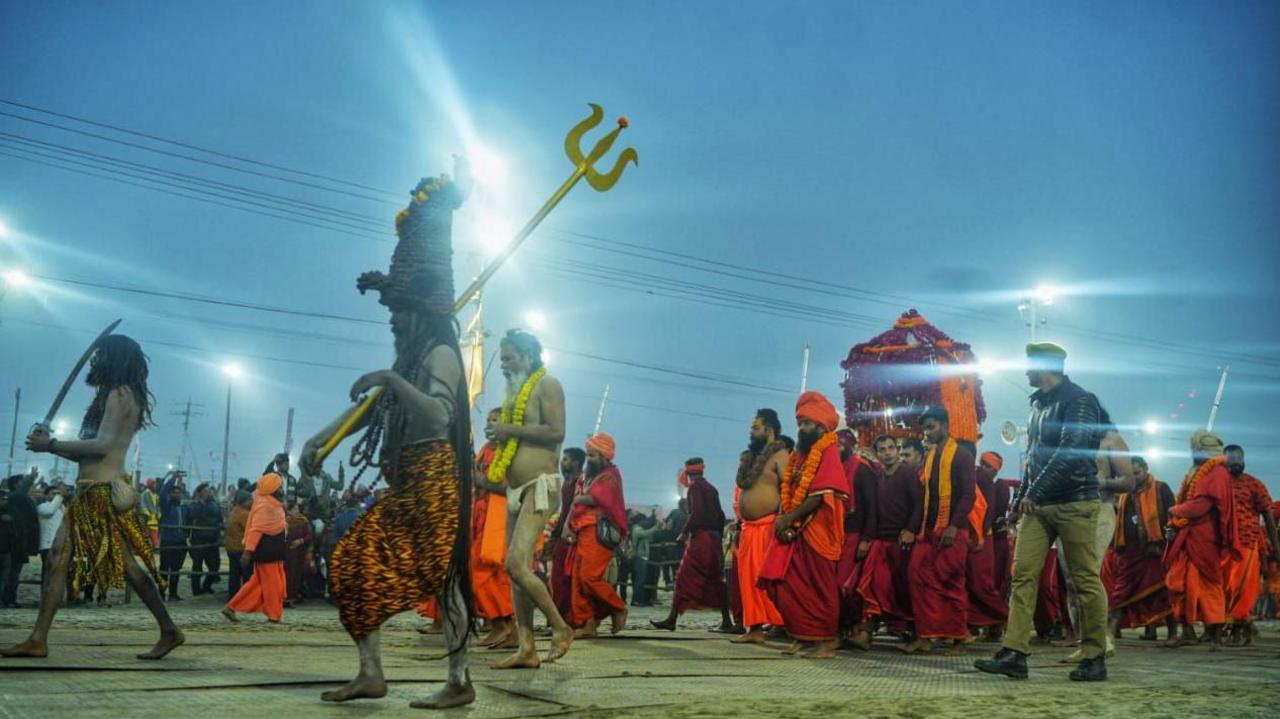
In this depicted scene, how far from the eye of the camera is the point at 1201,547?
34.9 feet

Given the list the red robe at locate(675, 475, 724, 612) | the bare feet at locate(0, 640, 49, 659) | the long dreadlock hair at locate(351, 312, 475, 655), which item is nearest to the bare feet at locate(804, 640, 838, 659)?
the red robe at locate(675, 475, 724, 612)

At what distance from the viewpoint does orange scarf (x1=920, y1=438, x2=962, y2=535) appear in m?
8.92

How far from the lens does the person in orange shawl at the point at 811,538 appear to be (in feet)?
27.5

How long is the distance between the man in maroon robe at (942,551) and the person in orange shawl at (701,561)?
235cm

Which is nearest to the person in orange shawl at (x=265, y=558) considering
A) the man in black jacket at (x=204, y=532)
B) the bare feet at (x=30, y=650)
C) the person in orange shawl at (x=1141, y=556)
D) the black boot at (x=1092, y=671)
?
the man in black jacket at (x=204, y=532)

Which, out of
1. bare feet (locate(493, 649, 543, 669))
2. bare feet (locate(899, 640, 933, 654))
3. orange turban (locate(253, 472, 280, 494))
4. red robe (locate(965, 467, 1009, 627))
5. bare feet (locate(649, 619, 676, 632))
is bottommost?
bare feet (locate(649, 619, 676, 632))

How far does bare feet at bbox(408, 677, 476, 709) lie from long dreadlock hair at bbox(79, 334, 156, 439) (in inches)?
112

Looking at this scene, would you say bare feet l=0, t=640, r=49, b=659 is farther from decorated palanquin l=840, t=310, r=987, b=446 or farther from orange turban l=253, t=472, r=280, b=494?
decorated palanquin l=840, t=310, r=987, b=446

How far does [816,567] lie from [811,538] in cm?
23

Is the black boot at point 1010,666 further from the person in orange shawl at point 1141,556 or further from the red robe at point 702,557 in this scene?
the person in orange shawl at point 1141,556

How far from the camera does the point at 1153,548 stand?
11.4 metres

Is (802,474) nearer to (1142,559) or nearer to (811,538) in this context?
(811,538)

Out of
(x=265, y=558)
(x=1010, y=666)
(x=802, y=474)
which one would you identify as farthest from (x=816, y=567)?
(x=265, y=558)

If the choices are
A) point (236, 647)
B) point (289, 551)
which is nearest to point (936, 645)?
point (236, 647)
